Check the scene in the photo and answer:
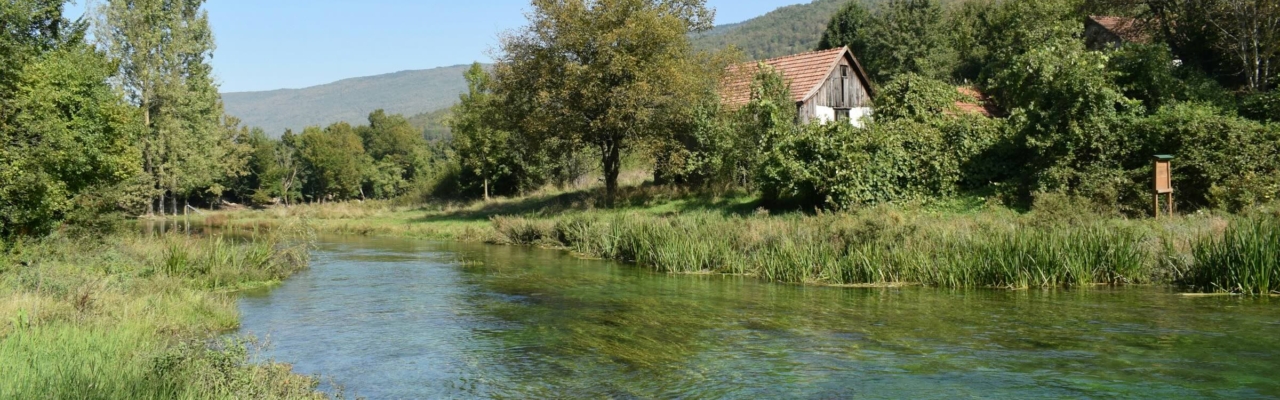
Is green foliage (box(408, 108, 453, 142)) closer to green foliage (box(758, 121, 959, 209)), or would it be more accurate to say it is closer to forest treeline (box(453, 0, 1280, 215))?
forest treeline (box(453, 0, 1280, 215))

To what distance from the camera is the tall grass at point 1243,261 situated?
1452 cm

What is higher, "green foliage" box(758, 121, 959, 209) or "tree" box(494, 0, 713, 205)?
"tree" box(494, 0, 713, 205)

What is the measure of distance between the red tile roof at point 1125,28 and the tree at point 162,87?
42443 millimetres

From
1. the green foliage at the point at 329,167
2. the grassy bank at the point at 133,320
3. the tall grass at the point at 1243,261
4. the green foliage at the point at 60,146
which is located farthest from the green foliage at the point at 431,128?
the tall grass at the point at 1243,261

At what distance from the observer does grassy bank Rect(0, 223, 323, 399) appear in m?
7.46

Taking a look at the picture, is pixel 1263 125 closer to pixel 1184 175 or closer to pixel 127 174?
pixel 1184 175

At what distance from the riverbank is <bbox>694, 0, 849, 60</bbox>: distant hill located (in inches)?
3754

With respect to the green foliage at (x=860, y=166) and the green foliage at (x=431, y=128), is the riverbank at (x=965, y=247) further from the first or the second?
the green foliage at (x=431, y=128)

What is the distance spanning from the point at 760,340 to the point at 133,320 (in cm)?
816

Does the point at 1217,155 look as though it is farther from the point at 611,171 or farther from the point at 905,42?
the point at 905,42

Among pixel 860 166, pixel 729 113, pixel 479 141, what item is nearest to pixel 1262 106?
pixel 860 166

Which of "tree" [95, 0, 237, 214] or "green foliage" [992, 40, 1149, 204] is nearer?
"green foliage" [992, 40, 1149, 204]

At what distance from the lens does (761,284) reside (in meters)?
18.5

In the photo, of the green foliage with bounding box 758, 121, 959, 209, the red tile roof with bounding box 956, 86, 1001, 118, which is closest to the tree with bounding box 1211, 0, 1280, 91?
the red tile roof with bounding box 956, 86, 1001, 118
